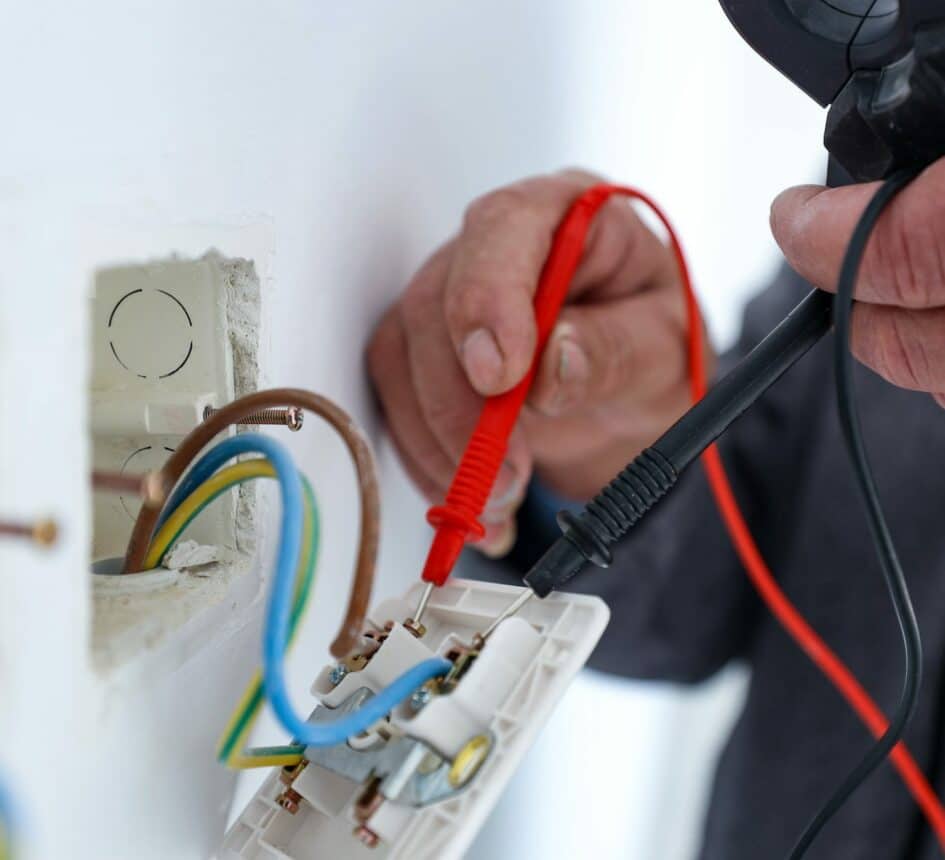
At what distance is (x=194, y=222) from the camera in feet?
0.74

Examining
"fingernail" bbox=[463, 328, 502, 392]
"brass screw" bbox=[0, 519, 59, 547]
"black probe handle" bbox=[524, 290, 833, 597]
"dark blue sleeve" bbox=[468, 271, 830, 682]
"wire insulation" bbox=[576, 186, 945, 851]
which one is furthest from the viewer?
"dark blue sleeve" bbox=[468, 271, 830, 682]

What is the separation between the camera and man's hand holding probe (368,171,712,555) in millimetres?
392

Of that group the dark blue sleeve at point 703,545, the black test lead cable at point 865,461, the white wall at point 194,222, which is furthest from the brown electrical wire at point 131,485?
the dark blue sleeve at point 703,545

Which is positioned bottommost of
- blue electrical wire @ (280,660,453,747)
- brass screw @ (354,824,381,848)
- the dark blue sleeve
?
the dark blue sleeve

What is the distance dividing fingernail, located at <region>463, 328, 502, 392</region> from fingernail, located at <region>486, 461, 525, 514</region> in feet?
0.28

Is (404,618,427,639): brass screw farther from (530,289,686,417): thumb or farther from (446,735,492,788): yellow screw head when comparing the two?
(530,289,686,417): thumb

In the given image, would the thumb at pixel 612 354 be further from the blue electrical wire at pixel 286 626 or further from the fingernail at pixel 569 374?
the blue electrical wire at pixel 286 626

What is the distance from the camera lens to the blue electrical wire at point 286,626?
0.19 metres

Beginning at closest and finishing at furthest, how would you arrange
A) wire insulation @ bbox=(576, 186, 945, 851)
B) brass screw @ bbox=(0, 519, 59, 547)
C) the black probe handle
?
1. brass screw @ bbox=(0, 519, 59, 547)
2. the black probe handle
3. wire insulation @ bbox=(576, 186, 945, 851)

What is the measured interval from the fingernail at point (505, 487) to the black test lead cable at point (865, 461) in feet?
0.72

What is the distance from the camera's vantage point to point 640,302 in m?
0.51

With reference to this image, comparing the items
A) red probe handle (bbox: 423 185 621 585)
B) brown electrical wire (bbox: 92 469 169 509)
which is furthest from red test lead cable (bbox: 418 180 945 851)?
brown electrical wire (bbox: 92 469 169 509)

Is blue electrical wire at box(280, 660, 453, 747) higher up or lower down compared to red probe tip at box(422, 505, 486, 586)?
lower down

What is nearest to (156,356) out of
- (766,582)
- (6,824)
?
(6,824)
